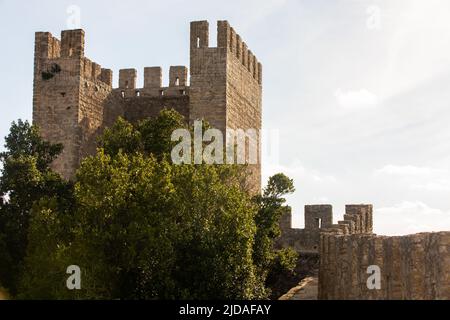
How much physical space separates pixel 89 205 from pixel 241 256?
4.68 meters

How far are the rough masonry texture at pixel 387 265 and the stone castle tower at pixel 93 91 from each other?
848cm

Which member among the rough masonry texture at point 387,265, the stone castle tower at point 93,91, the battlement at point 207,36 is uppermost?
the battlement at point 207,36

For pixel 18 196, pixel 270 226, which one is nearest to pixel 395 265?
pixel 270 226

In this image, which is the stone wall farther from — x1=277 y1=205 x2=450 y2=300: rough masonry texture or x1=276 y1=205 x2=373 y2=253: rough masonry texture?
x1=276 y1=205 x2=373 y2=253: rough masonry texture

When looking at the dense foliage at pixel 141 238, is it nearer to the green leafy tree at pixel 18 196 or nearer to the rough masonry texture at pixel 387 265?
the green leafy tree at pixel 18 196

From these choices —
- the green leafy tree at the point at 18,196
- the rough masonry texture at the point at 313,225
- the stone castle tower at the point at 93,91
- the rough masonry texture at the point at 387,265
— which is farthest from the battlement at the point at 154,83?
the rough masonry texture at the point at 387,265

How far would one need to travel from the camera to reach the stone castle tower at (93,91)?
28828mm

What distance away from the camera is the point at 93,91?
30.1 meters

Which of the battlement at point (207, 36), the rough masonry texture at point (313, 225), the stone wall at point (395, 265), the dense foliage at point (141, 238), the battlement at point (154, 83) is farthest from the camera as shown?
the battlement at point (154, 83)

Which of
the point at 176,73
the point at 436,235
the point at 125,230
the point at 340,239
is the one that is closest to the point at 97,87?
the point at 176,73

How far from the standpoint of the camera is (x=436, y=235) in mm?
14312

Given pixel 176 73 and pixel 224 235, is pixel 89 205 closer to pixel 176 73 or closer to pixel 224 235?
pixel 224 235

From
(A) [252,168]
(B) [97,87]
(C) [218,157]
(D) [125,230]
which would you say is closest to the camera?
(D) [125,230]
